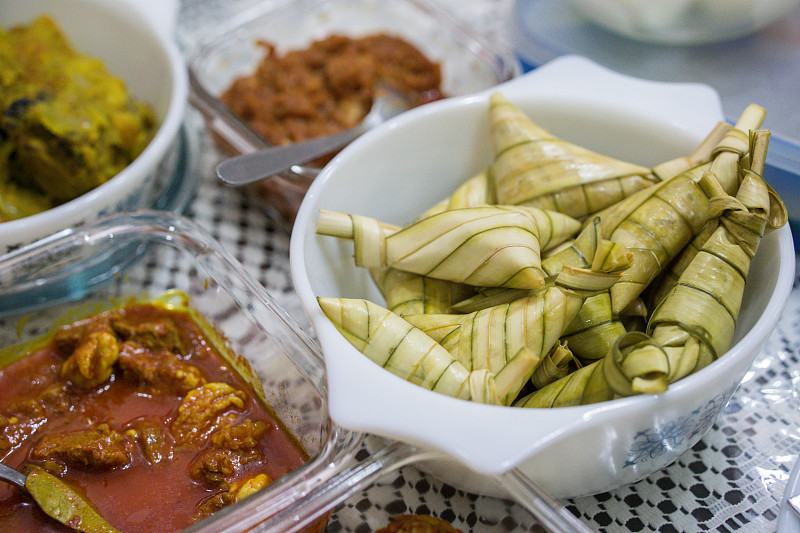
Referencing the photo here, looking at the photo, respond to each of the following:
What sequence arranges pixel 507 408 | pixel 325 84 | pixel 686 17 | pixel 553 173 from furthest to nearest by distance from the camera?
pixel 325 84 < pixel 686 17 < pixel 553 173 < pixel 507 408

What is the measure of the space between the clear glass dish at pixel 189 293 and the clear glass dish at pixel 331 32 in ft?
0.89

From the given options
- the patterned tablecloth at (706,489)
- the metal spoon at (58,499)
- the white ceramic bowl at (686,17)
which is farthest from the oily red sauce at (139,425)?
the white ceramic bowl at (686,17)

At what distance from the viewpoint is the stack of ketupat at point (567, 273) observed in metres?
0.58

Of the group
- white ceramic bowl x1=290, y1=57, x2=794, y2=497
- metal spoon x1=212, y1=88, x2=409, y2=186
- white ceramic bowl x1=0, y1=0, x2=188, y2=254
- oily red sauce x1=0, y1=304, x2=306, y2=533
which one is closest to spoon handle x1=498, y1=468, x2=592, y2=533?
white ceramic bowl x1=290, y1=57, x2=794, y2=497

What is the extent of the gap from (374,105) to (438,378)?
665mm

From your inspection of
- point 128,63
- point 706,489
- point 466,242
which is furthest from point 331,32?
point 706,489

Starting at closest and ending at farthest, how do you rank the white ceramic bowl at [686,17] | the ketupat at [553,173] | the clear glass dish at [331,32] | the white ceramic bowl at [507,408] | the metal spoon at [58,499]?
1. the white ceramic bowl at [507,408]
2. the metal spoon at [58,499]
3. the ketupat at [553,173]
4. the white ceramic bowl at [686,17]
5. the clear glass dish at [331,32]

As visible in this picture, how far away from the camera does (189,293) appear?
0.86 m

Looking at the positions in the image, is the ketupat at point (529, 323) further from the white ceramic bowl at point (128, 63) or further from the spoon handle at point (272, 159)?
the white ceramic bowl at point (128, 63)

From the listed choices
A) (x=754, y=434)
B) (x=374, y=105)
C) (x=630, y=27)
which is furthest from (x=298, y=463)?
(x=630, y=27)

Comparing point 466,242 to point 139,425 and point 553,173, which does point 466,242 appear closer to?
point 553,173

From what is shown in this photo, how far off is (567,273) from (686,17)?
70 cm

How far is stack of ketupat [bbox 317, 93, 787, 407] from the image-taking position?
58 centimetres

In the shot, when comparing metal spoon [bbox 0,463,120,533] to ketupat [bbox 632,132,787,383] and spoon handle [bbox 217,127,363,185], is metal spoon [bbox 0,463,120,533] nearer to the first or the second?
spoon handle [bbox 217,127,363,185]
